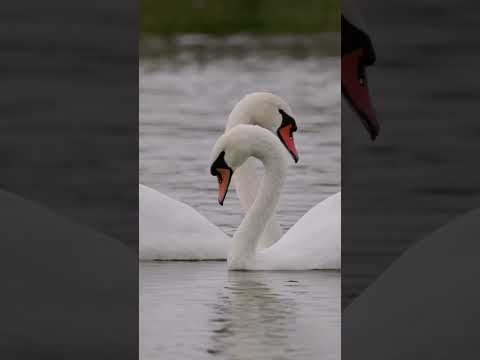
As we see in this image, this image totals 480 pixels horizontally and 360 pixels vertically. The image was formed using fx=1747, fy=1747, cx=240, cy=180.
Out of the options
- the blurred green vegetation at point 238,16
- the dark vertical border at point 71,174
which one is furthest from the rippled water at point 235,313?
the blurred green vegetation at point 238,16

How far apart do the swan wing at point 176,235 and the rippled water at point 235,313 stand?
80 millimetres

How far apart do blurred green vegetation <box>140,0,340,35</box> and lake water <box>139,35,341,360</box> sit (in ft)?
1.38

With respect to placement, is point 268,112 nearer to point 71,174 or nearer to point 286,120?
point 286,120

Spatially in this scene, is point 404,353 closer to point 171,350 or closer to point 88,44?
point 88,44

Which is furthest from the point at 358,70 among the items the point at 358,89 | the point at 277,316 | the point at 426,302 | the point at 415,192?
the point at 277,316

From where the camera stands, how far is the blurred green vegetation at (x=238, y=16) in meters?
19.2

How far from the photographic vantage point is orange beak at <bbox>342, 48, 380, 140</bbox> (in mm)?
3592

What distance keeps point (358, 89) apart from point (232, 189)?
5.49 meters

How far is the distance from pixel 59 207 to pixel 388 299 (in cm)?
70

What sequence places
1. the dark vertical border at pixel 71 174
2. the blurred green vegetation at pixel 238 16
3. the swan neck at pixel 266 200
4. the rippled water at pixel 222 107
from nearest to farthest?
the dark vertical border at pixel 71 174 → the swan neck at pixel 266 200 → the rippled water at pixel 222 107 → the blurred green vegetation at pixel 238 16

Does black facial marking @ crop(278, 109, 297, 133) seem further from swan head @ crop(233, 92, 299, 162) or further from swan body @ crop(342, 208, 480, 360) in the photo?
swan body @ crop(342, 208, 480, 360)

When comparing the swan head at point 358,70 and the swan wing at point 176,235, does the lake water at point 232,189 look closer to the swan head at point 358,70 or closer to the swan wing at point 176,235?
the swan wing at point 176,235

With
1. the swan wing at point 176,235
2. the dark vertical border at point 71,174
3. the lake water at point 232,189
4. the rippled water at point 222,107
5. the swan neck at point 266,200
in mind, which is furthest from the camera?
the rippled water at point 222,107

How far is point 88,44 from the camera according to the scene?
3.57m
